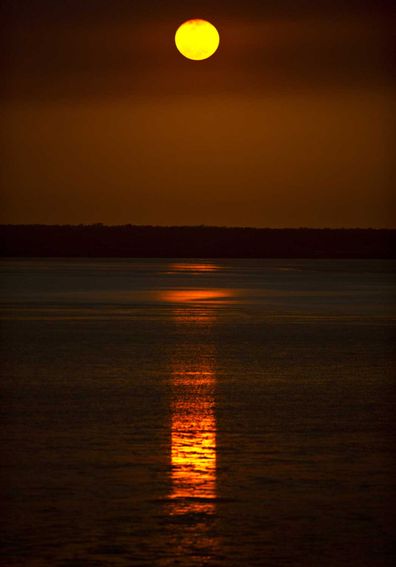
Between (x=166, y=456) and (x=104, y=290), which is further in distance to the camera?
(x=104, y=290)

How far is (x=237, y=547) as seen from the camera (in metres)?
10.1

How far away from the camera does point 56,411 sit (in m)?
17.9

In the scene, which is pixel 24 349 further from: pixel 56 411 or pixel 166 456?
pixel 166 456

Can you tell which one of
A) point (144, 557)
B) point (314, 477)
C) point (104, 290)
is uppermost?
point (104, 290)

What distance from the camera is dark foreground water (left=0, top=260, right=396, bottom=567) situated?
10.3 meters

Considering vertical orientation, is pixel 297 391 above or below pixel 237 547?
above

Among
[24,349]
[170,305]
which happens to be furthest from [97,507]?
[170,305]

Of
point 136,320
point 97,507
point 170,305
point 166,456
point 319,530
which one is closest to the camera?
point 319,530

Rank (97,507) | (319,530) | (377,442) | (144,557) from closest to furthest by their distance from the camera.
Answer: (144,557) → (319,530) → (97,507) → (377,442)

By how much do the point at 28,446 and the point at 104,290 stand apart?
5502 cm

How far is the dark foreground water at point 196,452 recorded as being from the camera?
10.3m

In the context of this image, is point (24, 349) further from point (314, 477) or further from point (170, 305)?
point (170, 305)

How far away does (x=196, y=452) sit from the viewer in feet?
47.7

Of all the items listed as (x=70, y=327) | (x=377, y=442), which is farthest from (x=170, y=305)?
(x=377, y=442)
